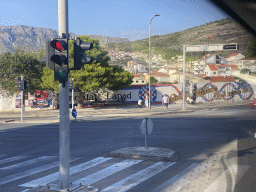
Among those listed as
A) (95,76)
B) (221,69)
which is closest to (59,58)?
(221,69)

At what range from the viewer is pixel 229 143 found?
1095 centimetres

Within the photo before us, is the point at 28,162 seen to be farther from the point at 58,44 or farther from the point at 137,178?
the point at 58,44

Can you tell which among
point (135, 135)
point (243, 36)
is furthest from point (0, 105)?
point (243, 36)

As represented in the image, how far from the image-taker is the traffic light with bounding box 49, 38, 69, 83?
5.34 meters

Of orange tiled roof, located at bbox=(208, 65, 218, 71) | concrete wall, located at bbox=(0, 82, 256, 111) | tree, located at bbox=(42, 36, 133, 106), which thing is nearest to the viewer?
orange tiled roof, located at bbox=(208, 65, 218, 71)

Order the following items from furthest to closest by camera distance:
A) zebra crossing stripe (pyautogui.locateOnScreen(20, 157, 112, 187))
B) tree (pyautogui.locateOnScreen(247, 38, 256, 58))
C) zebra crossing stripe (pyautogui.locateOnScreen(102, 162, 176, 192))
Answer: zebra crossing stripe (pyautogui.locateOnScreen(20, 157, 112, 187))
zebra crossing stripe (pyautogui.locateOnScreen(102, 162, 176, 192))
tree (pyautogui.locateOnScreen(247, 38, 256, 58))

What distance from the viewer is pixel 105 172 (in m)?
7.19

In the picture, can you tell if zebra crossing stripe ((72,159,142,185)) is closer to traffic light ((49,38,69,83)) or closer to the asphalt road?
the asphalt road

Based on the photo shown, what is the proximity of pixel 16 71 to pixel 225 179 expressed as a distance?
32.4 meters

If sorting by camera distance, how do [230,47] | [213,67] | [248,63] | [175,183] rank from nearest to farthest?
[248,63], [230,47], [213,67], [175,183]

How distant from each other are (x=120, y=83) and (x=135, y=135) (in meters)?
21.7

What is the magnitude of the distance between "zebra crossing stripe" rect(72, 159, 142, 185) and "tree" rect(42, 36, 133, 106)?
74.9ft

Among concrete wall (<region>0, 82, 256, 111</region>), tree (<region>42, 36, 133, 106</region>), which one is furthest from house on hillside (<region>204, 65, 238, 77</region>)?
concrete wall (<region>0, 82, 256, 111</region>)

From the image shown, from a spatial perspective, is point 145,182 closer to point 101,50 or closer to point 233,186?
point 233,186
